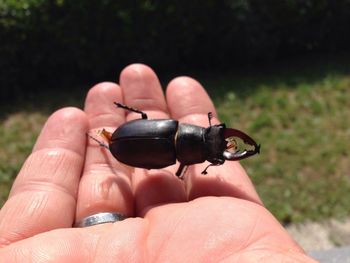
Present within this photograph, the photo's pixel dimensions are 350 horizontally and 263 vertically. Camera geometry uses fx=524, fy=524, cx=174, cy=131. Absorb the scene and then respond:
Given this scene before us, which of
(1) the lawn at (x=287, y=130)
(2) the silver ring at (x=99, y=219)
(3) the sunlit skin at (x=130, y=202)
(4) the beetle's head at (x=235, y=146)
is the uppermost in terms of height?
(4) the beetle's head at (x=235, y=146)

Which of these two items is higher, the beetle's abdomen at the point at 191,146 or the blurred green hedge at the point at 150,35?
the blurred green hedge at the point at 150,35

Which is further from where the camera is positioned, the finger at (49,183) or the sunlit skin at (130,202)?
the finger at (49,183)

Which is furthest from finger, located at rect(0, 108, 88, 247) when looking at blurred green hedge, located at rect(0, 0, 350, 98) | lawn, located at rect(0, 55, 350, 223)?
blurred green hedge, located at rect(0, 0, 350, 98)

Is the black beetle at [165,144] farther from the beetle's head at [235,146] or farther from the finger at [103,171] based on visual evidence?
the finger at [103,171]

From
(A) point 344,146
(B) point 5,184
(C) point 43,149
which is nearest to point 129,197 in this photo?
(C) point 43,149

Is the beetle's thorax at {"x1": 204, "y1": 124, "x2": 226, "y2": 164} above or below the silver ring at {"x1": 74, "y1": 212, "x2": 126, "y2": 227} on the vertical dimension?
above

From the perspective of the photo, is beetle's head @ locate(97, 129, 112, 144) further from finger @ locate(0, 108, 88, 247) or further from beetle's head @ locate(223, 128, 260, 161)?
beetle's head @ locate(223, 128, 260, 161)

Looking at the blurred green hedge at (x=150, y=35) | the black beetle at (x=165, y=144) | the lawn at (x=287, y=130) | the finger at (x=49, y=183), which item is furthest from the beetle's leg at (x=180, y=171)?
the blurred green hedge at (x=150, y=35)

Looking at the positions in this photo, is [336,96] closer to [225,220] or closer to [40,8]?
[40,8]

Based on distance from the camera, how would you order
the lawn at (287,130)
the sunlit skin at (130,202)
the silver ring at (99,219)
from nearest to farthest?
1. the sunlit skin at (130,202)
2. the silver ring at (99,219)
3. the lawn at (287,130)
